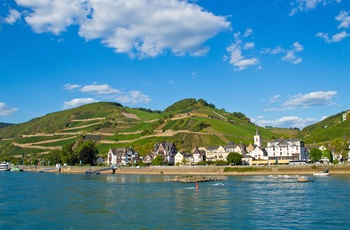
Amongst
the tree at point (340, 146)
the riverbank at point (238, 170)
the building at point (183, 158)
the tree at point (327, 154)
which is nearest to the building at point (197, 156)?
the building at point (183, 158)

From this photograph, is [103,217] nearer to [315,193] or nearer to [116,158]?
[315,193]

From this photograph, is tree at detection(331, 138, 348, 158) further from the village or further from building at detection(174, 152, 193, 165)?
building at detection(174, 152, 193, 165)

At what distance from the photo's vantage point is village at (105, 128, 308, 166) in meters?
127

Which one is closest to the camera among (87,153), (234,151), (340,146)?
(340,146)

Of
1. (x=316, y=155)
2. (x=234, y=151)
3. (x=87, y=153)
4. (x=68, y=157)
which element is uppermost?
(x=87, y=153)

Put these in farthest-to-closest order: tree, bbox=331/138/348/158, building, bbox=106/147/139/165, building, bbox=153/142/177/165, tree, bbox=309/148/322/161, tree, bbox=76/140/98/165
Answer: building, bbox=106/147/139/165 < tree, bbox=76/140/98/165 < building, bbox=153/142/177/165 < tree, bbox=309/148/322/161 < tree, bbox=331/138/348/158

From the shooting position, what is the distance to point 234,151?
141875mm

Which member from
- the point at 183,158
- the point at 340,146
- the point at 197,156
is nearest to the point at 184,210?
the point at 340,146

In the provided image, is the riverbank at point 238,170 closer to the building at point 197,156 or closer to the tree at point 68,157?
the building at point 197,156

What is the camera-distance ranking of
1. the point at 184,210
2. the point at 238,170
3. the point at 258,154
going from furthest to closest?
the point at 258,154 < the point at 238,170 < the point at 184,210

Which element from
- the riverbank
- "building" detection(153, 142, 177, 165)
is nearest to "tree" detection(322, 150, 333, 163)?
the riverbank

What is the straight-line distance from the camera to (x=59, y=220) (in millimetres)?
38125

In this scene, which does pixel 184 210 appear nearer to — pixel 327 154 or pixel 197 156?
pixel 327 154

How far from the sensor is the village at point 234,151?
127 metres
